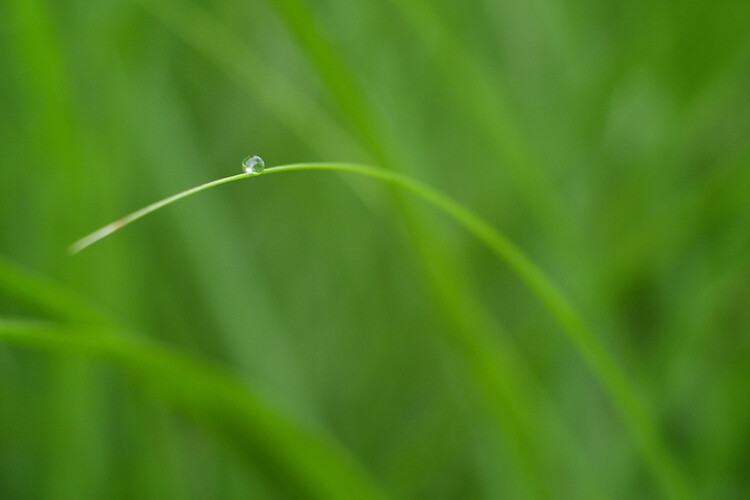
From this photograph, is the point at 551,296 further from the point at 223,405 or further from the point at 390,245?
the point at 390,245

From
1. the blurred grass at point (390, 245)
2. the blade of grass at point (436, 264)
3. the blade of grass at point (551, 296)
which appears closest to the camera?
the blade of grass at point (551, 296)

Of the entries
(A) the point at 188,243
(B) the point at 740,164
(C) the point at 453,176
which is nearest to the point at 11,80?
(A) the point at 188,243

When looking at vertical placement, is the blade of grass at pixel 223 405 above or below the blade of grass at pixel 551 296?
above

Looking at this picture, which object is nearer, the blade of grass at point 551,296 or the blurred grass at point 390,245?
the blade of grass at point 551,296

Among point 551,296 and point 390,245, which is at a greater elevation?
point 390,245

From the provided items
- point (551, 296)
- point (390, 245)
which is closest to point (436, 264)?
point (551, 296)

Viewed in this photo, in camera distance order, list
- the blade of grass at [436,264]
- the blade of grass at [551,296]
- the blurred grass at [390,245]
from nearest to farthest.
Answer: the blade of grass at [551,296] → the blade of grass at [436,264] → the blurred grass at [390,245]
